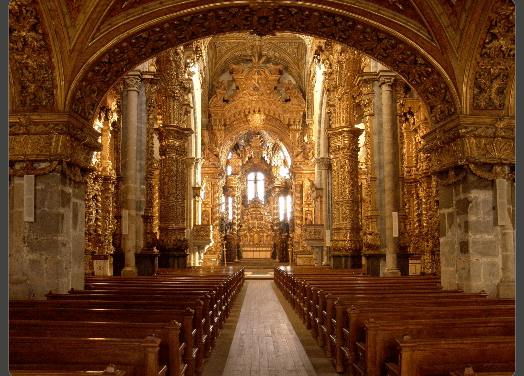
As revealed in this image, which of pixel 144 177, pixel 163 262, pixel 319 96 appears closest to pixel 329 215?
pixel 319 96

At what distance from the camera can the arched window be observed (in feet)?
132

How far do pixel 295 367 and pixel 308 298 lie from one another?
3.10m

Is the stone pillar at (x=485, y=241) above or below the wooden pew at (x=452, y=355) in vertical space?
above

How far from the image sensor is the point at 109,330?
190 inches

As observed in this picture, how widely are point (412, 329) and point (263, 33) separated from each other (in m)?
5.96

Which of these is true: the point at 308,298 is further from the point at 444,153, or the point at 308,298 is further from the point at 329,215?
the point at 329,215

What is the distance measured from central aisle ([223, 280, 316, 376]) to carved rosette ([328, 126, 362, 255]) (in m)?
3.91

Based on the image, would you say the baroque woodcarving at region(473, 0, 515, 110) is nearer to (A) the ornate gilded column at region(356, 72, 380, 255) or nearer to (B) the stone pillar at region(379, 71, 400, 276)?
(B) the stone pillar at region(379, 71, 400, 276)

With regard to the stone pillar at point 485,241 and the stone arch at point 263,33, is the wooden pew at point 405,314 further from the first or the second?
the stone arch at point 263,33

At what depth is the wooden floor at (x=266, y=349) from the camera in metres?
6.83

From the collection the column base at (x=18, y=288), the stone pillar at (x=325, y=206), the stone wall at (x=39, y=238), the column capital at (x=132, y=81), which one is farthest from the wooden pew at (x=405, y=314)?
the stone pillar at (x=325, y=206)

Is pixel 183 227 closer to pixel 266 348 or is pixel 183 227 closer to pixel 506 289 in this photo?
pixel 266 348

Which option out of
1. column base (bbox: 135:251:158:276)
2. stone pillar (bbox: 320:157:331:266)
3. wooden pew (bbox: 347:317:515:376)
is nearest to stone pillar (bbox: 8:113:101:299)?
wooden pew (bbox: 347:317:515:376)

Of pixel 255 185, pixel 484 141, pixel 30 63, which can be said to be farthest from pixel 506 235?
pixel 255 185
